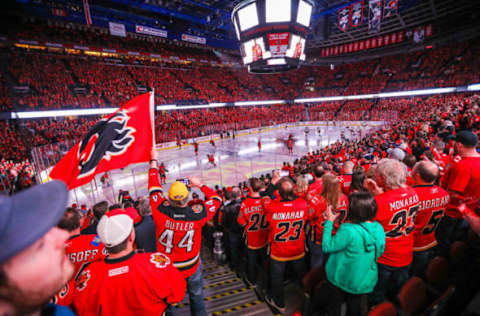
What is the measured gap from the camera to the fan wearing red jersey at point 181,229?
125 inches

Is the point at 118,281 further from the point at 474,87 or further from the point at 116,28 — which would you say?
the point at 474,87

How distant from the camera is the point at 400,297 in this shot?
2.31 meters

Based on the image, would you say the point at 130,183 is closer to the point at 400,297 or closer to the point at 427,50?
the point at 400,297

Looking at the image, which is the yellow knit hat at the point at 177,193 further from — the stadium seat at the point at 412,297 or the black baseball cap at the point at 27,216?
the stadium seat at the point at 412,297

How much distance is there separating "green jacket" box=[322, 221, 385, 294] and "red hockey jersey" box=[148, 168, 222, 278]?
5.93 ft

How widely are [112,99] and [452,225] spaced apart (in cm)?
3251

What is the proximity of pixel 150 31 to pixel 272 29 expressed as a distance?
2133 cm

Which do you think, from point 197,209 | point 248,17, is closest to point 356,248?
point 197,209

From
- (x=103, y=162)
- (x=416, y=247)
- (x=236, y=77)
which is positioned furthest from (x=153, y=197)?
(x=236, y=77)

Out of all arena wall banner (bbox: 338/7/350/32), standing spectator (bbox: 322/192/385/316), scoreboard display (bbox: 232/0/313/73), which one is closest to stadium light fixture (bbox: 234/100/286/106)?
arena wall banner (bbox: 338/7/350/32)

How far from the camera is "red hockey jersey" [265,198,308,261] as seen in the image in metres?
3.33

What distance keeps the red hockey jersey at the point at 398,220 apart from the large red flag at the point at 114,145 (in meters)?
3.70

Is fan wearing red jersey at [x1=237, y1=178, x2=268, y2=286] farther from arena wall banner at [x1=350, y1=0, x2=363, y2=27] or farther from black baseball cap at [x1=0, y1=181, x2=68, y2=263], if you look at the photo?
arena wall banner at [x1=350, y1=0, x2=363, y2=27]

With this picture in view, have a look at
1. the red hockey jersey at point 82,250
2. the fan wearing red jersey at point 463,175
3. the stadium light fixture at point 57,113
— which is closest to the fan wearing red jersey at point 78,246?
the red hockey jersey at point 82,250
